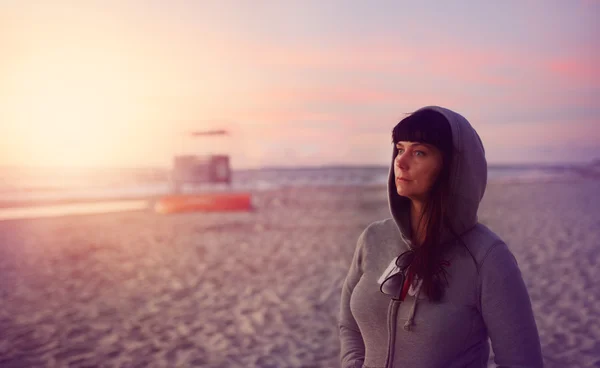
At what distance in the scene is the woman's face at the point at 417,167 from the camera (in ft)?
5.47

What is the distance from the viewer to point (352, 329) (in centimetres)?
202

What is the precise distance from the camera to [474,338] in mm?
1657

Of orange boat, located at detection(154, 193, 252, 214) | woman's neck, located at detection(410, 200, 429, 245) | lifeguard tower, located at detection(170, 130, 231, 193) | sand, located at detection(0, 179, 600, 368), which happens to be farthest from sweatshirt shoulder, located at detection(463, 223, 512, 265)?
lifeguard tower, located at detection(170, 130, 231, 193)

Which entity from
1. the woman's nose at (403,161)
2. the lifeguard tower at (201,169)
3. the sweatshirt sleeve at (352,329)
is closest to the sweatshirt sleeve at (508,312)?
the woman's nose at (403,161)

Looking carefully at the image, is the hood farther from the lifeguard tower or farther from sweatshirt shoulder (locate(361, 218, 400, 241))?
the lifeguard tower

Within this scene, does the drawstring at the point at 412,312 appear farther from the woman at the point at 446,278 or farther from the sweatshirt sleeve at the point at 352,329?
the sweatshirt sleeve at the point at 352,329

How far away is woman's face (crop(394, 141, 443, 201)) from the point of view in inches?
65.6

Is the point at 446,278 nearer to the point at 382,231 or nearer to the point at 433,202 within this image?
the point at 433,202

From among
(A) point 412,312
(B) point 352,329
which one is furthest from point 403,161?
(B) point 352,329

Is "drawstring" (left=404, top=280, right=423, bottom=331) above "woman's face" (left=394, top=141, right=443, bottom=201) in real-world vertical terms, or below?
below

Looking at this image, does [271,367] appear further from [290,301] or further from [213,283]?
[213,283]

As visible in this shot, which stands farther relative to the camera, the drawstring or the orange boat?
the orange boat

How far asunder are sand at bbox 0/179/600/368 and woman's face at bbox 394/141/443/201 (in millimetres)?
2859

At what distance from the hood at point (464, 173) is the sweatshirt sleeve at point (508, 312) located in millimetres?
153
